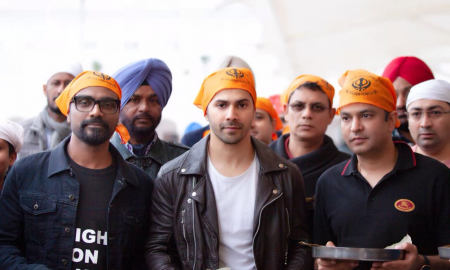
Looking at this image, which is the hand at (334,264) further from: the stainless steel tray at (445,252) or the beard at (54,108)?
the beard at (54,108)

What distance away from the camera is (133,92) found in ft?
13.9

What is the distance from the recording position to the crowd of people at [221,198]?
324 cm

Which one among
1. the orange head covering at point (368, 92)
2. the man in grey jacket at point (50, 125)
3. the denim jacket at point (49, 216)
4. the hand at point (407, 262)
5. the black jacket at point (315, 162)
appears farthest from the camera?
the man in grey jacket at point (50, 125)

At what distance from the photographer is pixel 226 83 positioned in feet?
11.6

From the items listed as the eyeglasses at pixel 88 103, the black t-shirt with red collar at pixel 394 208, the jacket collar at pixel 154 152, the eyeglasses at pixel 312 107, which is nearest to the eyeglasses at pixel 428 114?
the black t-shirt with red collar at pixel 394 208

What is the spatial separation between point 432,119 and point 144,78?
2243 millimetres

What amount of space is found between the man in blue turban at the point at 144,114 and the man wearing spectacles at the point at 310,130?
927 mm

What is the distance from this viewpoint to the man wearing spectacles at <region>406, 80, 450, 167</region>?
3.96m

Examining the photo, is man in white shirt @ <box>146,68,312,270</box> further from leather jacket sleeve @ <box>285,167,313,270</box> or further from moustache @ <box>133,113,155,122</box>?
moustache @ <box>133,113,155,122</box>

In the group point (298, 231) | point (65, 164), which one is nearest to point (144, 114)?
point (65, 164)

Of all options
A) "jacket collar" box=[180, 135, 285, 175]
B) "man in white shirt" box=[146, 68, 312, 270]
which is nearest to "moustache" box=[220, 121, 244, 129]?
"man in white shirt" box=[146, 68, 312, 270]

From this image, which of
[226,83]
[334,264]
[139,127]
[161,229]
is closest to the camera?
[334,264]

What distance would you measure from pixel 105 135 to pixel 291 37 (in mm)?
11820

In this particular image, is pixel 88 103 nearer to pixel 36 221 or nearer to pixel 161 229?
pixel 36 221
